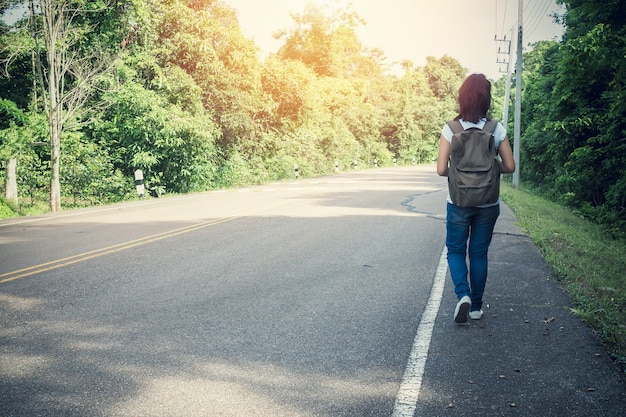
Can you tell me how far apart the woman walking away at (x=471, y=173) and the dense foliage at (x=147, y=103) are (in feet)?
32.5

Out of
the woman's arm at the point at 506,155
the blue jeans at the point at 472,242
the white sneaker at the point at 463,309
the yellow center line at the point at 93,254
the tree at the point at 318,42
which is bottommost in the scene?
the yellow center line at the point at 93,254

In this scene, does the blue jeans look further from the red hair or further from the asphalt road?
the red hair

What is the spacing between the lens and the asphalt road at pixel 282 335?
3150 mm

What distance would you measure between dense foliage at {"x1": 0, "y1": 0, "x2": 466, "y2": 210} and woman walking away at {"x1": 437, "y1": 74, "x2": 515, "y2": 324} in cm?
989

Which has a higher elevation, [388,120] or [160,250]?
[388,120]

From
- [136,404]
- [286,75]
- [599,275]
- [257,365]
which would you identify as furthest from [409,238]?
[286,75]

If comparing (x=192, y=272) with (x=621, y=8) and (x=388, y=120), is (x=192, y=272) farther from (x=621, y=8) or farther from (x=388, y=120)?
(x=388, y=120)

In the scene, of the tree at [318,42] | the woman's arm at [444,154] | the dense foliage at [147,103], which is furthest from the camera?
the tree at [318,42]

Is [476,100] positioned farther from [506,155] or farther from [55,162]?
[55,162]

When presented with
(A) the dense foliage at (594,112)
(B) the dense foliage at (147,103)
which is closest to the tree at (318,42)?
(B) the dense foliage at (147,103)

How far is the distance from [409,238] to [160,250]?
4128 mm

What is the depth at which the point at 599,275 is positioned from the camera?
624 cm

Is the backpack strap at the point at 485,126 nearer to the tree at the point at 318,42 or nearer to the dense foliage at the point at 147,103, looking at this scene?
the dense foliage at the point at 147,103

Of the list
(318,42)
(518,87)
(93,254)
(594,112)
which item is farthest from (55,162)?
(318,42)
